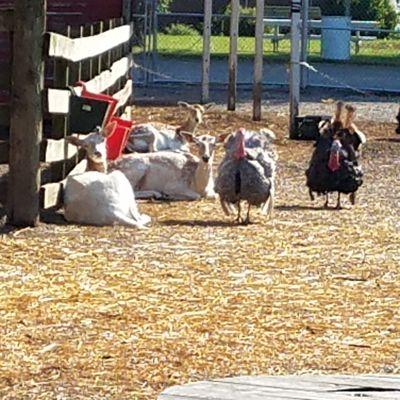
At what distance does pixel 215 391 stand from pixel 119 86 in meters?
12.5

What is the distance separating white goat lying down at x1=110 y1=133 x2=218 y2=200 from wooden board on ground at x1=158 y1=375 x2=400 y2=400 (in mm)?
7904

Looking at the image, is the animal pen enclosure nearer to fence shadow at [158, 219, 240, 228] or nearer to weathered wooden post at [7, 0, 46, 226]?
weathered wooden post at [7, 0, 46, 226]

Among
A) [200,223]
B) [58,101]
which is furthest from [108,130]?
[200,223]

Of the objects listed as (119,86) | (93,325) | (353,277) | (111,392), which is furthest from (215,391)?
(119,86)

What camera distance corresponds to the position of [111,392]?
19.4ft

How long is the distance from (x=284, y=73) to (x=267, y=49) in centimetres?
957

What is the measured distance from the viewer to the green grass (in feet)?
115

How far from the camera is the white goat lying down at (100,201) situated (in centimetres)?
1032

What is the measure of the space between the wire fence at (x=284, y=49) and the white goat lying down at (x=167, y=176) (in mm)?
6939

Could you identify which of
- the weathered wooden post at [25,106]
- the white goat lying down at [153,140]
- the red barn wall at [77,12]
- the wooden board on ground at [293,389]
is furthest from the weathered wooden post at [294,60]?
the wooden board on ground at [293,389]

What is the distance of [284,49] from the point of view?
39812mm

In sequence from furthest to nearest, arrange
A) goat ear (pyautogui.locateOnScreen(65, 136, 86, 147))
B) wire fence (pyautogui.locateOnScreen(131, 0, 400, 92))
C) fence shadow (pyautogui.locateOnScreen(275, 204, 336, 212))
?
wire fence (pyautogui.locateOnScreen(131, 0, 400, 92)), fence shadow (pyautogui.locateOnScreen(275, 204, 336, 212)), goat ear (pyautogui.locateOnScreen(65, 136, 86, 147))

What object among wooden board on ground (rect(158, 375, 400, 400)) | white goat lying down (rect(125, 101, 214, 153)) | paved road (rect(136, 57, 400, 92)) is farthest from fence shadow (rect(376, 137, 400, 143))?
wooden board on ground (rect(158, 375, 400, 400))

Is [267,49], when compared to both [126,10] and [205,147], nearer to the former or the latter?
[126,10]
